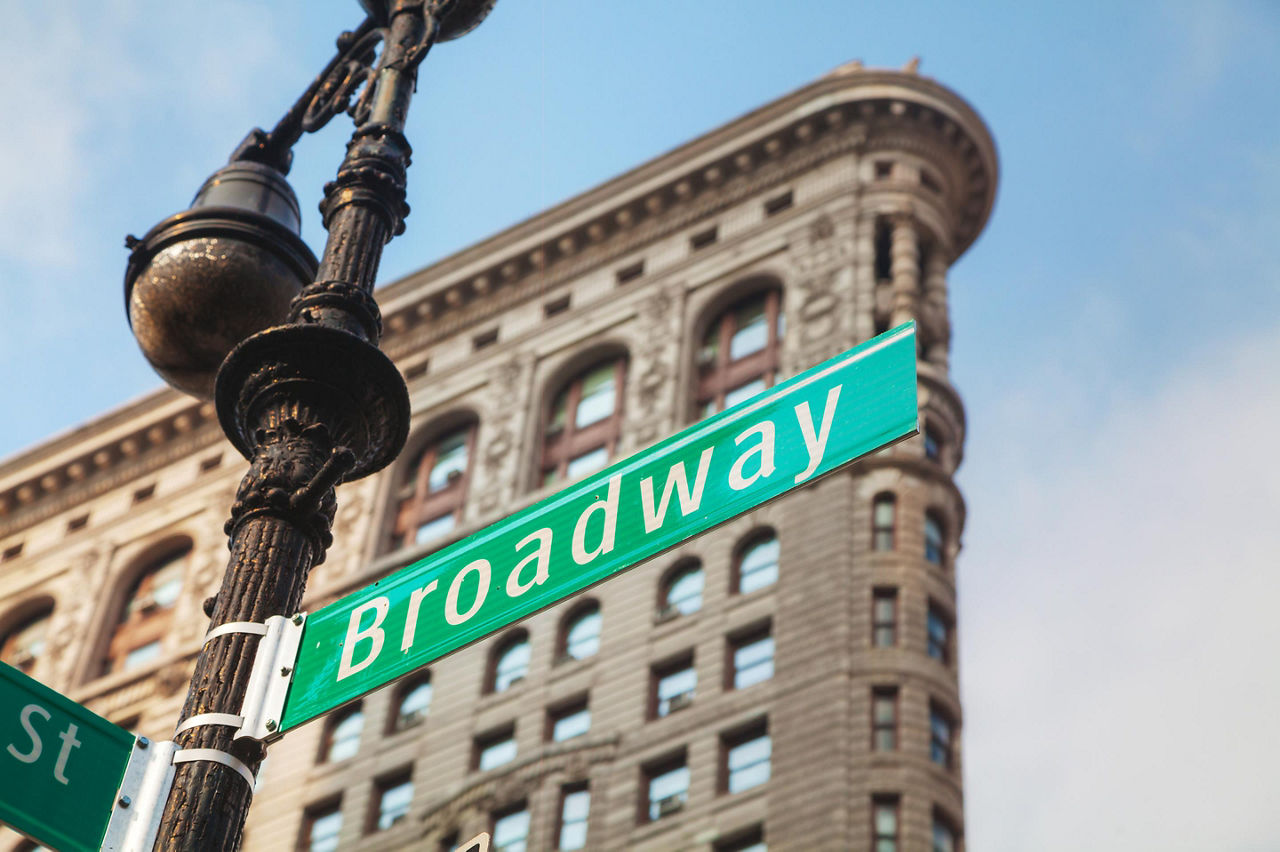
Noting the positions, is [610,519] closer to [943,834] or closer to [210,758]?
[210,758]

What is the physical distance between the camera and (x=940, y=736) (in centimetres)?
4038

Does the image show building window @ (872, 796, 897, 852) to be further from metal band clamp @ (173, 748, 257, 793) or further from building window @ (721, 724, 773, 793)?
metal band clamp @ (173, 748, 257, 793)

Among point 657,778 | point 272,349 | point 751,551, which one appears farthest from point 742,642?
point 272,349

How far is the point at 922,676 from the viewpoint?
40.8 m

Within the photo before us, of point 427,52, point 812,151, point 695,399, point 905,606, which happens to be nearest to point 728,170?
point 812,151

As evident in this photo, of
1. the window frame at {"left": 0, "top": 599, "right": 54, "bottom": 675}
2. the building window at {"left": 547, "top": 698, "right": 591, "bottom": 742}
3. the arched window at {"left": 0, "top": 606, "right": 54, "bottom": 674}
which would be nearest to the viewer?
the building window at {"left": 547, "top": 698, "right": 591, "bottom": 742}

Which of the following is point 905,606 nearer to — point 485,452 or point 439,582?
point 485,452

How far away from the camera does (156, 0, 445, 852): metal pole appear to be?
19.6 feet

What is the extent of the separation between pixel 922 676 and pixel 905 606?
1954mm

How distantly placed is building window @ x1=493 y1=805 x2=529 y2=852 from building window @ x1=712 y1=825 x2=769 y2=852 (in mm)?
4950

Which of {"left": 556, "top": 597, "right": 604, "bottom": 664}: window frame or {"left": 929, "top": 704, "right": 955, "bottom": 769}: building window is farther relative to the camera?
{"left": 556, "top": 597, "right": 604, "bottom": 664}: window frame

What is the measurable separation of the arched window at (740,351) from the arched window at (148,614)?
1696 centimetres

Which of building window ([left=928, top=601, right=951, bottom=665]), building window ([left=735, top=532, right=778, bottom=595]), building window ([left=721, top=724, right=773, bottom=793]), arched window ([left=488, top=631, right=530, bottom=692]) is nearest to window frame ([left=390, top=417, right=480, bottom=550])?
arched window ([left=488, top=631, right=530, bottom=692])

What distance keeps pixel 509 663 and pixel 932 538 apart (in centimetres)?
1056
